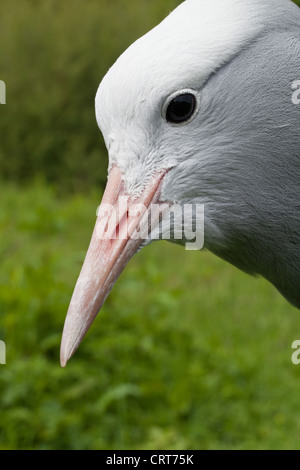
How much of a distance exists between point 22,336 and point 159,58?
2.40 metres

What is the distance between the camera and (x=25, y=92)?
8.88 meters

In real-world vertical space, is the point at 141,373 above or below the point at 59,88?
below

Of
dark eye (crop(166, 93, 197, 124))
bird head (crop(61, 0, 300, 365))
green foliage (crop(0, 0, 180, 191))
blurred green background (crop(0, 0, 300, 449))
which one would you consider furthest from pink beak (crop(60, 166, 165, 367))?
green foliage (crop(0, 0, 180, 191))

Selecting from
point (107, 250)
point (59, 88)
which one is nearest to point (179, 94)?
point (107, 250)

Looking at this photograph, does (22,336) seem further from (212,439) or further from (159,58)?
(159,58)

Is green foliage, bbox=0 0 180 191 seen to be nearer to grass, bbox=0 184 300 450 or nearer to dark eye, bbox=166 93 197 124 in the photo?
grass, bbox=0 184 300 450

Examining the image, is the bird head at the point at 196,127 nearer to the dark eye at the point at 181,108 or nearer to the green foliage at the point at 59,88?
the dark eye at the point at 181,108

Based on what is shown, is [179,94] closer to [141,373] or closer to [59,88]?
[141,373]

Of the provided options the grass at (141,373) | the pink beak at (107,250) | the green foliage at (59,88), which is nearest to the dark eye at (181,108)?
the pink beak at (107,250)

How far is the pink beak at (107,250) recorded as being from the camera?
5.97 feet

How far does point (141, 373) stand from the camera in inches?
156

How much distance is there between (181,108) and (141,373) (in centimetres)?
237

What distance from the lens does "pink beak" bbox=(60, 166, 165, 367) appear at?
182 centimetres

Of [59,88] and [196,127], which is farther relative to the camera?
[59,88]
